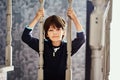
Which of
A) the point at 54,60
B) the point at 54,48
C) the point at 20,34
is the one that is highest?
the point at 20,34

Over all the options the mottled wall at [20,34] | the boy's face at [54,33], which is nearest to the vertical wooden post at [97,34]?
the boy's face at [54,33]

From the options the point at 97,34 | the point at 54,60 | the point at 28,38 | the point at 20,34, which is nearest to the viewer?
the point at 97,34

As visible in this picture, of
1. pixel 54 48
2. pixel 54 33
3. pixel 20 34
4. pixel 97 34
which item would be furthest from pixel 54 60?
pixel 20 34

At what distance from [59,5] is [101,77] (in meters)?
1.54

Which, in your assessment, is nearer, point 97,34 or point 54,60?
point 97,34

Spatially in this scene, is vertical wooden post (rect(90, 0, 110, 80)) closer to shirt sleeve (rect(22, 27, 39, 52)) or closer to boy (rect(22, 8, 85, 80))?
boy (rect(22, 8, 85, 80))

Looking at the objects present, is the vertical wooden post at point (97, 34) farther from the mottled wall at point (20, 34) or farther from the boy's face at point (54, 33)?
the mottled wall at point (20, 34)

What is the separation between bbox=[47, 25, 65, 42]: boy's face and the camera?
6.99 feet

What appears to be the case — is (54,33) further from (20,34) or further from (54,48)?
(20,34)

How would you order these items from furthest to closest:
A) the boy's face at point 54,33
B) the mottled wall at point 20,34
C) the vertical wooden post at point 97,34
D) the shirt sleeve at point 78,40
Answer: the mottled wall at point 20,34 < the boy's face at point 54,33 < the shirt sleeve at point 78,40 < the vertical wooden post at point 97,34

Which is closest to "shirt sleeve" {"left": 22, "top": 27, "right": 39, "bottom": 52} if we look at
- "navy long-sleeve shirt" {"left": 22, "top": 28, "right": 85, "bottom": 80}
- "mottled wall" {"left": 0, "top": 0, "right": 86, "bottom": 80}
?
"navy long-sleeve shirt" {"left": 22, "top": 28, "right": 85, "bottom": 80}

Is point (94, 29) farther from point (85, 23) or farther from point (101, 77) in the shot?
point (85, 23)

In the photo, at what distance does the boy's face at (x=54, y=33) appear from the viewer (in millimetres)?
2131

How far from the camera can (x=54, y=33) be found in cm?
215
